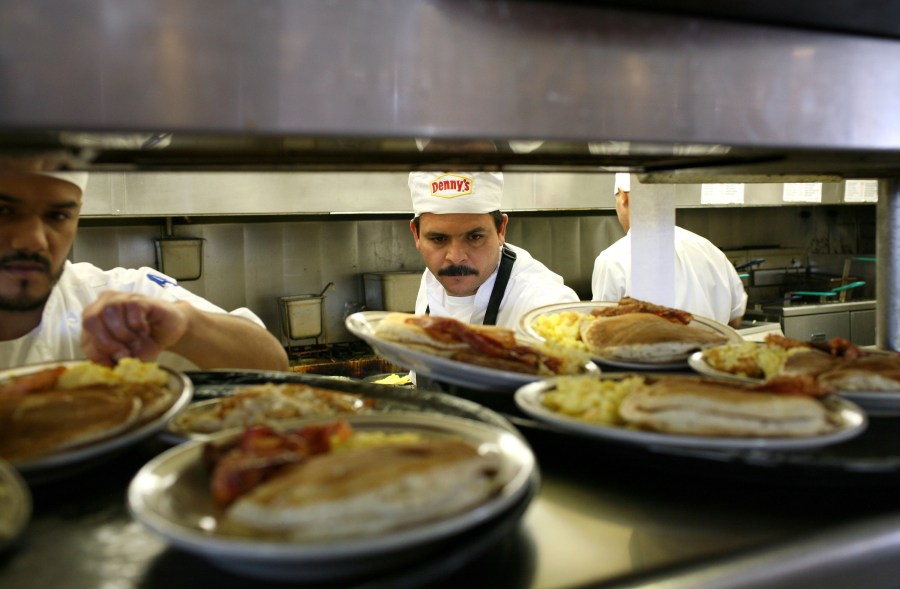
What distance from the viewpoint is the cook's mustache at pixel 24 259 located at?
1.90m

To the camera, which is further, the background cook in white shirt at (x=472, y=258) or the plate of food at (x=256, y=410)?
the background cook in white shirt at (x=472, y=258)

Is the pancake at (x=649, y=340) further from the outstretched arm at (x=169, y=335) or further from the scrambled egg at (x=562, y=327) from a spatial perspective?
the outstretched arm at (x=169, y=335)

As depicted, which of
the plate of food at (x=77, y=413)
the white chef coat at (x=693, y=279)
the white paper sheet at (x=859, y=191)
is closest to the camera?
the plate of food at (x=77, y=413)

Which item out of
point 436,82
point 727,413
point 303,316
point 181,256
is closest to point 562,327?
point 727,413

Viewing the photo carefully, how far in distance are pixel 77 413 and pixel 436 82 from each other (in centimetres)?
62

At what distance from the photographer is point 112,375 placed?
1154 mm

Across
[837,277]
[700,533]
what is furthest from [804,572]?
[837,277]

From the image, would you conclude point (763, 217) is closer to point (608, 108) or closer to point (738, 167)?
point (738, 167)

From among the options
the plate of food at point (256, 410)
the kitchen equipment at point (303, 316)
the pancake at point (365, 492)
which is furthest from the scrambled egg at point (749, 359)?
the kitchen equipment at point (303, 316)

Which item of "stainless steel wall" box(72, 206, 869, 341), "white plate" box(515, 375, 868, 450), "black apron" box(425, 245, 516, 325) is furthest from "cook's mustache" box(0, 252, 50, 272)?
"stainless steel wall" box(72, 206, 869, 341)

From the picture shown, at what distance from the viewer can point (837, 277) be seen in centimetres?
744

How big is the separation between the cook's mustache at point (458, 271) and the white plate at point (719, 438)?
216 cm

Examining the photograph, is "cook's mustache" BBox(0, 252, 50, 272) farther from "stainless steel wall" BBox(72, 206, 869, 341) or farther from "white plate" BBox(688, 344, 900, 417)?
"stainless steel wall" BBox(72, 206, 869, 341)

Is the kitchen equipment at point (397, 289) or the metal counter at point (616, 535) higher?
the kitchen equipment at point (397, 289)
